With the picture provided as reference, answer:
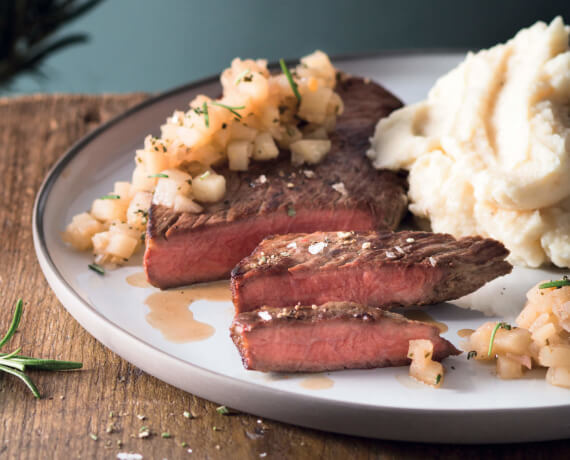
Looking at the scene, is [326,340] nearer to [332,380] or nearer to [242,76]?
[332,380]

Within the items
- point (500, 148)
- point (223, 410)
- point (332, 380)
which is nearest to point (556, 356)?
point (332, 380)

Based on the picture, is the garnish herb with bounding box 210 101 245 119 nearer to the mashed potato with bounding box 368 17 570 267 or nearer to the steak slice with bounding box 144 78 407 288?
the steak slice with bounding box 144 78 407 288

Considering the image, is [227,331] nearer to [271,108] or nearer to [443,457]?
[443,457]

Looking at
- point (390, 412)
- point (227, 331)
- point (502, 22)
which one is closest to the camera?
point (390, 412)

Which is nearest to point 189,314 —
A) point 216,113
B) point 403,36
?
point 216,113

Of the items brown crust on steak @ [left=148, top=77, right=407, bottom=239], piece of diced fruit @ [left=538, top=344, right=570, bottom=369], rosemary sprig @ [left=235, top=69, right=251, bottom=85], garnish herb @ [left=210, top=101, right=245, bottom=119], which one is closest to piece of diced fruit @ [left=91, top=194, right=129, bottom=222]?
brown crust on steak @ [left=148, top=77, right=407, bottom=239]

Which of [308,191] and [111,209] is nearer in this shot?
[308,191]

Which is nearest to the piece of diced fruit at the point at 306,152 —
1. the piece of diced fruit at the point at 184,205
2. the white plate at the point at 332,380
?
the piece of diced fruit at the point at 184,205
